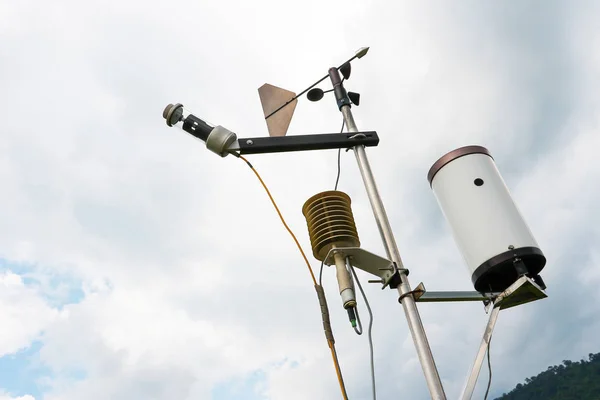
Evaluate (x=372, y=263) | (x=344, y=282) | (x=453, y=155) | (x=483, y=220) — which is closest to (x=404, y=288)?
(x=372, y=263)

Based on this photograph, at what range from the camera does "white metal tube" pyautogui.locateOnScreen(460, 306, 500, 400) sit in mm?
2824

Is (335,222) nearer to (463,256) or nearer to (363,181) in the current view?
(363,181)

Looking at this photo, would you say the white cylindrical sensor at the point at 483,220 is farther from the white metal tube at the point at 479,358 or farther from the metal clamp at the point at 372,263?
the metal clamp at the point at 372,263

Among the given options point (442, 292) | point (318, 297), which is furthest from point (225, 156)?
point (442, 292)

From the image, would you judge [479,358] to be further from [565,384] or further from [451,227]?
[565,384]

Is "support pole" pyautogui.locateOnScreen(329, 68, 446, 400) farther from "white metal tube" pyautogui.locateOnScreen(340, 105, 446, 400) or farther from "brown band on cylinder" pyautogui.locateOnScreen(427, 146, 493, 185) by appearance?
"brown band on cylinder" pyautogui.locateOnScreen(427, 146, 493, 185)

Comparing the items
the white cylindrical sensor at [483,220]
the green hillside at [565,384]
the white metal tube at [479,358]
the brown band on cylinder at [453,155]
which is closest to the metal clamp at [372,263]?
the white cylindrical sensor at [483,220]

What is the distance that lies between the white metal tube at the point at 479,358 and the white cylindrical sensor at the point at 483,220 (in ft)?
0.60

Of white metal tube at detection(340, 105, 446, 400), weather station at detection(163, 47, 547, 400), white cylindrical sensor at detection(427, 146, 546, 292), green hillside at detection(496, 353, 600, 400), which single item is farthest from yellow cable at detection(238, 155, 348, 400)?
green hillside at detection(496, 353, 600, 400)

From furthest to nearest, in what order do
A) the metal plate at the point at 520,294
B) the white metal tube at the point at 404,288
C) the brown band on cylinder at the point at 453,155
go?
the brown band on cylinder at the point at 453,155 < the metal plate at the point at 520,294 < the white metal tube at the point at 404,288

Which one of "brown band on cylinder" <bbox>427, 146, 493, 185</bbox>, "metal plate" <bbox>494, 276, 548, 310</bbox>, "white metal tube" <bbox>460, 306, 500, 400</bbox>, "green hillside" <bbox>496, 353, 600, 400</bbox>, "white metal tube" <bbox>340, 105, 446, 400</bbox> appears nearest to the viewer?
"white metal tube" <bbox>340, 105, 446, 400</bbox>

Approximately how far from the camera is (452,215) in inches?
133

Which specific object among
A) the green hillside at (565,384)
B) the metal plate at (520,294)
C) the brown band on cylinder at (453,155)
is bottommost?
the metal plate at (520,294)

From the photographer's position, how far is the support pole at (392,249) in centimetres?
259
